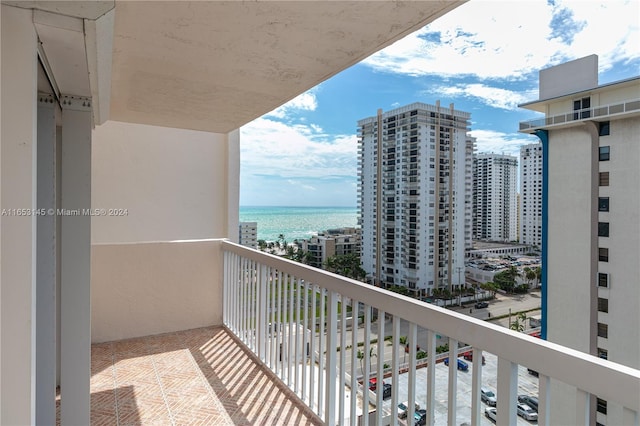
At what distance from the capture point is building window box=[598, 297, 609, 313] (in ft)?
7.14

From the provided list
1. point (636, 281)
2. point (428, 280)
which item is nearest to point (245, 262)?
point (428, 280)

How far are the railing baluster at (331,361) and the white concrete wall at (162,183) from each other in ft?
9.06

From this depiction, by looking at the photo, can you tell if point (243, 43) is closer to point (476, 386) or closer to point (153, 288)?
point (476, 386)

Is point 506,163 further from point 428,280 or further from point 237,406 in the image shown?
point 237,406

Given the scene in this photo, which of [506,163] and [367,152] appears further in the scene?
[367,152]

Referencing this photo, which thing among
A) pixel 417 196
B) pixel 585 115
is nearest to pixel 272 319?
pixel 417 196

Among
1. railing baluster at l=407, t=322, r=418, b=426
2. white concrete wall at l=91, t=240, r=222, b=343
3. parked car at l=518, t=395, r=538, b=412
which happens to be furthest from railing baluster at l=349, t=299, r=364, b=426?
white concrete wall at l=91, t=240, r=222, b=343

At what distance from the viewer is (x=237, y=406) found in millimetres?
2500

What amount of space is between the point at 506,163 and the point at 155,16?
295 cm

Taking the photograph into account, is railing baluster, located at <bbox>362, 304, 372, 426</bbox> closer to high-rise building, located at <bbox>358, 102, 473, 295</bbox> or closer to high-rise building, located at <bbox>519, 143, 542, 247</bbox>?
high-rise building, located at <bbox>358, 102, 473, 295</bbox>

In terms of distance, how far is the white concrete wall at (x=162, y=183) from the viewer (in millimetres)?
3988

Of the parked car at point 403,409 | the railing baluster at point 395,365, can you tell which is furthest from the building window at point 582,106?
the parked car at point 403,409

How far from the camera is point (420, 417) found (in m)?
1.47

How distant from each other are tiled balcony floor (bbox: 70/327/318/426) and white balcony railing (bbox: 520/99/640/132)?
8.31 feet
